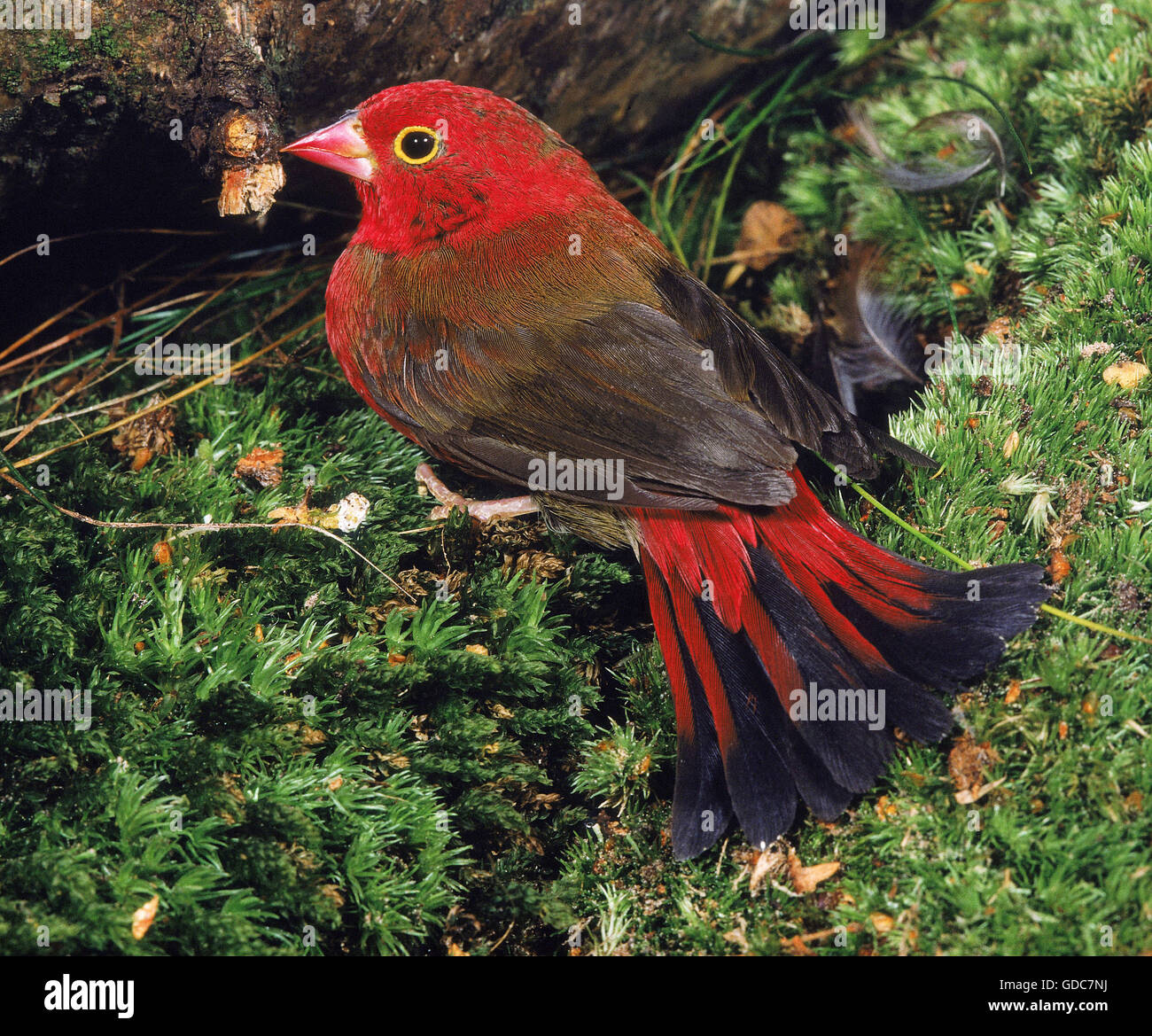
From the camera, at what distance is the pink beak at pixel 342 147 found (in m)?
3.18

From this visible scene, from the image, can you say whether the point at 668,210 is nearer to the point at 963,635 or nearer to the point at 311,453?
the point at 311,453

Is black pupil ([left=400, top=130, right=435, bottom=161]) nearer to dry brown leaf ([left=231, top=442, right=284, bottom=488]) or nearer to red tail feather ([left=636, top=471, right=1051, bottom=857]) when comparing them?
dry brown leaf ([left=231, top=442, right=284, bottom=488])

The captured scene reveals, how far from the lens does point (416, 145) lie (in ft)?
10.3

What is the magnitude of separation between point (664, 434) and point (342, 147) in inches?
56.3

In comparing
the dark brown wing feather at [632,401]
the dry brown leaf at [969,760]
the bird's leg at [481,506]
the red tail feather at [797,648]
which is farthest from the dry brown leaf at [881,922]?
the bird's leg at [481,506]

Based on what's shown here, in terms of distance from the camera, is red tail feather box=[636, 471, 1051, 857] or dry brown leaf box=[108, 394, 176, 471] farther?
dry brown leaf box=[108, 394, 176, 471]

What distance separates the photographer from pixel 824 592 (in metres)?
2.72

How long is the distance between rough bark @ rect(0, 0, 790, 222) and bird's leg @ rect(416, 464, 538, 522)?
3.53 ft

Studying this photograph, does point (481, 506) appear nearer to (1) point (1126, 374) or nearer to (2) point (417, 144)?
(2) point (417, 144)

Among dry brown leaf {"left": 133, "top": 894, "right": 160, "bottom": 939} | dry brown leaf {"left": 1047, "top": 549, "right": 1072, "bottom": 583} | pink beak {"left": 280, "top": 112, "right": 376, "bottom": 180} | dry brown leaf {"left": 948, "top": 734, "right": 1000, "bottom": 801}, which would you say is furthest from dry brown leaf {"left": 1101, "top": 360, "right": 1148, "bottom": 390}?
dry brown leaf {"left": 133, "top": 894, "right": 160, "bottom": 939}

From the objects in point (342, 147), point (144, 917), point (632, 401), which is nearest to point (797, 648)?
point (632, 401)

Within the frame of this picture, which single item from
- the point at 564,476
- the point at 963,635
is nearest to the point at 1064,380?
the point at 963,635

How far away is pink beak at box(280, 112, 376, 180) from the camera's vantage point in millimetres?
3182

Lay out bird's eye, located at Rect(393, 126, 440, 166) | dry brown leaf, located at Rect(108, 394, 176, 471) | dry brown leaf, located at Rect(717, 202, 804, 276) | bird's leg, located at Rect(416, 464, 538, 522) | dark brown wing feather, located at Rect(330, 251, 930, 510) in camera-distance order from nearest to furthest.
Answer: dark brown wing feather, located at Rect(330, 251, 930, 510) → bird's eye, located at Rect(393, 126, 440, 166) → bird's leg, located at Rect(416, 464, 538, 522) → dry brown leaf, located at Rect(108, 394, 176, 471) → dry brown leaf, located at Rect(717, 202, 804, 276)
